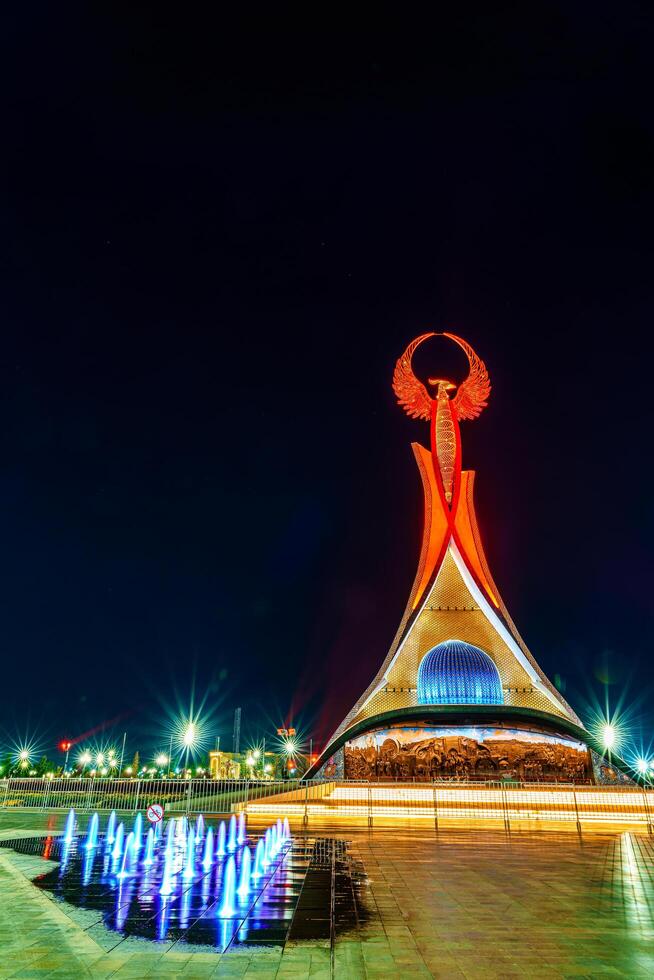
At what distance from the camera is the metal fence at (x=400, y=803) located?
16.0m

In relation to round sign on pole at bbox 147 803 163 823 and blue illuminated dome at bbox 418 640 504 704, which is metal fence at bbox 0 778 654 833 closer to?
round sign on pole at bbox 147 803 163 823

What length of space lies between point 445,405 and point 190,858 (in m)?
34.9

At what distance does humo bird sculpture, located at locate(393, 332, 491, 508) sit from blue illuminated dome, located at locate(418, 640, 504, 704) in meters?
9.76

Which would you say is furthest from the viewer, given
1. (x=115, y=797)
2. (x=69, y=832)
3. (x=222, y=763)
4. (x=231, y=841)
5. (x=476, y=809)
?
(x=222, y=763)

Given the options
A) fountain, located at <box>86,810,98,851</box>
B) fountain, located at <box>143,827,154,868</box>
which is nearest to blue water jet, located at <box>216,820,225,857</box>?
fountain, located at <box>143,827,154,868</box>

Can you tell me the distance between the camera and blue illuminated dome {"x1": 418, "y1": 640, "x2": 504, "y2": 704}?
33.0m

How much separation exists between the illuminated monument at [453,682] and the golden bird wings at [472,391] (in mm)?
68

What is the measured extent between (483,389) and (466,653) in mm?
17266

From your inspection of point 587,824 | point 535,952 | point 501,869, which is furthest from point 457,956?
point 587,824

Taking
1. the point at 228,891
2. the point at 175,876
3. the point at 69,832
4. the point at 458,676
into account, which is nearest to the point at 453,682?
the point at 458,676

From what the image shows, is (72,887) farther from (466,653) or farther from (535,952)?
(466,653)

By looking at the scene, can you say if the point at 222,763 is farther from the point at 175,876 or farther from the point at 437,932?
the point at 437,932

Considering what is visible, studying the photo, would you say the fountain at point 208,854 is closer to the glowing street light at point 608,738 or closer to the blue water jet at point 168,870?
the blue water jet at point 168,870

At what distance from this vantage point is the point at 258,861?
9.23 metres
